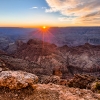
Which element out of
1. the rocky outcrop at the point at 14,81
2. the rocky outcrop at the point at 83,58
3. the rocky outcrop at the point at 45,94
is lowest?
the rocky outcrop at the point at 83,58

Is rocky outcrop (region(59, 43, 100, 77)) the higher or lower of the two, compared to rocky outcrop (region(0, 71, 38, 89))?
lower

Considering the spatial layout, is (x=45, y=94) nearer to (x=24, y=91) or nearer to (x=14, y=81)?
(x=24, y=91)

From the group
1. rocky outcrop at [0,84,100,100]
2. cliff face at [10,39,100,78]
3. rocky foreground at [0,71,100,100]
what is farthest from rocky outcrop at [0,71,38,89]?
cliff face at [10,39,100,78]

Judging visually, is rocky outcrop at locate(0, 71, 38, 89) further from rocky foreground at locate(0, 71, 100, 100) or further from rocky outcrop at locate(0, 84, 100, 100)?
rocky outcrop at locate(0, 84, 100, 100)

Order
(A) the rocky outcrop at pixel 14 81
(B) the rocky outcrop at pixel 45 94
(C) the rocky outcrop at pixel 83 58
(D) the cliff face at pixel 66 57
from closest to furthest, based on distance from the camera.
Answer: (B) the rocky outcrop at pixel 45 94 < (A) the rocky outcrop at pixel 14 81 < (D) the cliff face at pixel 66 57 < (C) the rocky outcrop at pixel 83 58

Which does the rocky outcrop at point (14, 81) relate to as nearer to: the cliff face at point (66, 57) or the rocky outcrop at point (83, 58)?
the cliff face at point (66, 57)

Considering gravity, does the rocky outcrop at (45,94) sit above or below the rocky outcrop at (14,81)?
below

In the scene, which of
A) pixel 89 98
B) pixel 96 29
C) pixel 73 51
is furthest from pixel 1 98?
pixel 96 29

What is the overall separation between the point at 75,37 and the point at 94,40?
2031 cm

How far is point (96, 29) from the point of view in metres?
178

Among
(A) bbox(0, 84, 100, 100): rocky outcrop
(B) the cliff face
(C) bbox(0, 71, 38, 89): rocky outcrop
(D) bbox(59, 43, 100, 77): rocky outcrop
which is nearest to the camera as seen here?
(A) bbox(0, 84, 100, 100): rocky outcrop

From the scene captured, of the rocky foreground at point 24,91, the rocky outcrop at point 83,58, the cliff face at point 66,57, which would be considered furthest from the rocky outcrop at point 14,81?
the rocky outcrop at point 83,58

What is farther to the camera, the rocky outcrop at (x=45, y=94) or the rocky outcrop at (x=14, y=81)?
the rocky outcrop at (x=14, y=81)

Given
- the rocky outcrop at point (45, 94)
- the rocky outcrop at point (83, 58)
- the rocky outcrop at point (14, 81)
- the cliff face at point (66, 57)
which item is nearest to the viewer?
the rocky outcrop at point (45, 94)
